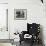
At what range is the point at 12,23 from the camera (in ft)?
13.7

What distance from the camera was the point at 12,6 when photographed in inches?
164

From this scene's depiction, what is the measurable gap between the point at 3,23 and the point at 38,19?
143cm

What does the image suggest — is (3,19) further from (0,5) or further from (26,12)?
(26,12)

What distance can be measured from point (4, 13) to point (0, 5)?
13.9 inches

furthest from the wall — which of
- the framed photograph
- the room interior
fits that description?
the framed photograph

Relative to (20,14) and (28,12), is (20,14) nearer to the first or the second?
(20,14)

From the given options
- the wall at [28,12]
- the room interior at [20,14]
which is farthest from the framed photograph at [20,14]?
the wall at [28,12]

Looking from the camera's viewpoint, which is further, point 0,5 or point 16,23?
point 0,5

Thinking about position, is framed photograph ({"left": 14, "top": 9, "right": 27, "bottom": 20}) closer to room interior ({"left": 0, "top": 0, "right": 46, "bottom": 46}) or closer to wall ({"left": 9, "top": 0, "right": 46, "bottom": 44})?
room interior ({"left": 0, "top": 0, "right": 46, "bottom": 46})

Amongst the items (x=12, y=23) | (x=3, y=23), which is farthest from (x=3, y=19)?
(x=12, y=23)

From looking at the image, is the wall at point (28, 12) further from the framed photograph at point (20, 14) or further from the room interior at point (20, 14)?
→ the framed photograph at point (20, 14)

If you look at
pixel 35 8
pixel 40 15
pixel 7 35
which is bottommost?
pixel 7 35

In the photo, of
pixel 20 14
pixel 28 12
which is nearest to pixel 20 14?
pixel 20 14

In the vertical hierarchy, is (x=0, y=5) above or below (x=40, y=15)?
above
